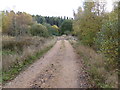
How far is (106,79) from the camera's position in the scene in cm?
601

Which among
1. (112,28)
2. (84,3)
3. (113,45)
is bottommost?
(113,45)

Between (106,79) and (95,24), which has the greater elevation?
(95,24)

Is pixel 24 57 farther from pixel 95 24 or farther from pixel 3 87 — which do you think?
pixel 95 24

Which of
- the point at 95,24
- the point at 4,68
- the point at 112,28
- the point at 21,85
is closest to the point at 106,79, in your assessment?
the point at 112,28

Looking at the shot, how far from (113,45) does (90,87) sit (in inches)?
81.7

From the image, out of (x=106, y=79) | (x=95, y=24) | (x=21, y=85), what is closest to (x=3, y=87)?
(x=21, y=85)

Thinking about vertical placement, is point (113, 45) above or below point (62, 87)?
above

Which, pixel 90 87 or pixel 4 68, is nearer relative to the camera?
pixel 90 87

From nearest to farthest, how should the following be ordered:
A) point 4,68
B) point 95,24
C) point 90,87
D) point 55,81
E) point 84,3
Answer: point 90,87 < point 55,81 < point 4,68 < point 95,24 < point 84,3

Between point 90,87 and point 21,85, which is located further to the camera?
point 21,85

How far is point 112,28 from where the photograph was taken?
6.62 metres

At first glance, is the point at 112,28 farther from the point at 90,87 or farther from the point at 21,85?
the point at 21,85

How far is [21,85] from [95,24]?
32.9 ft

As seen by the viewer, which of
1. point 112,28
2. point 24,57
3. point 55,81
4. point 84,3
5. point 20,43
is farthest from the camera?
point 20,43
